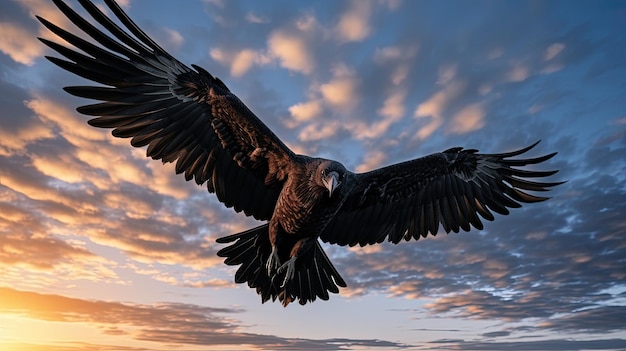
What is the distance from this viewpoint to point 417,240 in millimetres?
5844

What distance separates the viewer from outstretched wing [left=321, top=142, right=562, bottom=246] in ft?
17.6

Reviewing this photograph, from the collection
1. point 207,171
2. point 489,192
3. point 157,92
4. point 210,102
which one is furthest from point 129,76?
point 489,192

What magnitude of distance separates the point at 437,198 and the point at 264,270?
215cm

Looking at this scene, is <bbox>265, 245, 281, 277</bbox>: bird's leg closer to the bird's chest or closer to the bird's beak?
the bird's chest

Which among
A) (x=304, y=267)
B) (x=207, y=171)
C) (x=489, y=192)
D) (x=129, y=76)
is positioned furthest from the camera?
(x=489, y=192)

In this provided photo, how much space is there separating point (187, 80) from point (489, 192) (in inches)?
142

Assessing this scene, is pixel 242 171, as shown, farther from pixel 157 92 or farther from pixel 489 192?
pixel 489 192

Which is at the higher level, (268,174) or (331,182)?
(268,174)

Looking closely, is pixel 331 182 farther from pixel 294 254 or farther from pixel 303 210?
pixel 294 254

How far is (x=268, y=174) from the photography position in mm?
4746

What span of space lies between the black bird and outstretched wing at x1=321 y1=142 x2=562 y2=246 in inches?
0.5

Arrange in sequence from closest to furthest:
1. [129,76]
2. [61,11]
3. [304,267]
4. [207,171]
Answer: [61,11], [129,76], [207,171], [304,267]

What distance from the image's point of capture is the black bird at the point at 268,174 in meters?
4.24

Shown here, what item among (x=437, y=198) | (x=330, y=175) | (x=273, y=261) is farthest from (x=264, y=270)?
(x=437, y=198)
